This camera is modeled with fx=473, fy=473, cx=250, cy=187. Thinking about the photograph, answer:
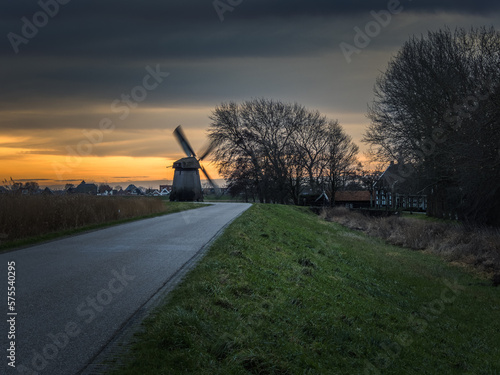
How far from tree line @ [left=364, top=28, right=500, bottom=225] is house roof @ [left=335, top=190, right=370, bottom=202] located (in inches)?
2119

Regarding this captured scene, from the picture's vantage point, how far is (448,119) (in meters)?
25.8

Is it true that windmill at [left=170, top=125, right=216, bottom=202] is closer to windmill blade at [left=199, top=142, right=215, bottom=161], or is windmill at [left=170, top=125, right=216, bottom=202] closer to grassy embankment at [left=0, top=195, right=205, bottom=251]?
windmill blade at [left=199, top=142, right=215, bottom=161]

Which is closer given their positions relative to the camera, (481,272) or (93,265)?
(93,265)

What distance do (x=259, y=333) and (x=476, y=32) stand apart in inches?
1028

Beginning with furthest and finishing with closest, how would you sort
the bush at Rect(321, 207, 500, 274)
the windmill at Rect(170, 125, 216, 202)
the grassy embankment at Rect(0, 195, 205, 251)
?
the windmill at Rect(170, 125, 216, 202) → the bush at Rect(321, 207, 500, 274) → the grassy embankment at Rect(0, 195, 205, 251)

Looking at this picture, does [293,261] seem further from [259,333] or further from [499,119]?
[499,119]

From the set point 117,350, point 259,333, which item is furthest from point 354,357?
point 117,350

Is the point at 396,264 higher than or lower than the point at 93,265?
lower

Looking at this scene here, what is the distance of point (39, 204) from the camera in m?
17.9

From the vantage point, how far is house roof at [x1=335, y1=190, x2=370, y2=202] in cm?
9325

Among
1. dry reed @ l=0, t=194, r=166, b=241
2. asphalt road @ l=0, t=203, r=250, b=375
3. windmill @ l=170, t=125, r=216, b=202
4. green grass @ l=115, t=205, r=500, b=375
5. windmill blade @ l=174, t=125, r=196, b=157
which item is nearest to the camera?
asphalt road @ l=0, t=203, r=250, b=375

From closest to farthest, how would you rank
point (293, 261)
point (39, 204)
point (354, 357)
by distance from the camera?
point (354, 357), point (293, 261), point (39, 204)

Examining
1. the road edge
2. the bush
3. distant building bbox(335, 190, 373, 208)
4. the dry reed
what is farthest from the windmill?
the road edge

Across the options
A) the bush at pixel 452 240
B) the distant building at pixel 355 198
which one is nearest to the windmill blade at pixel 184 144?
the bush at pixel 452 240
